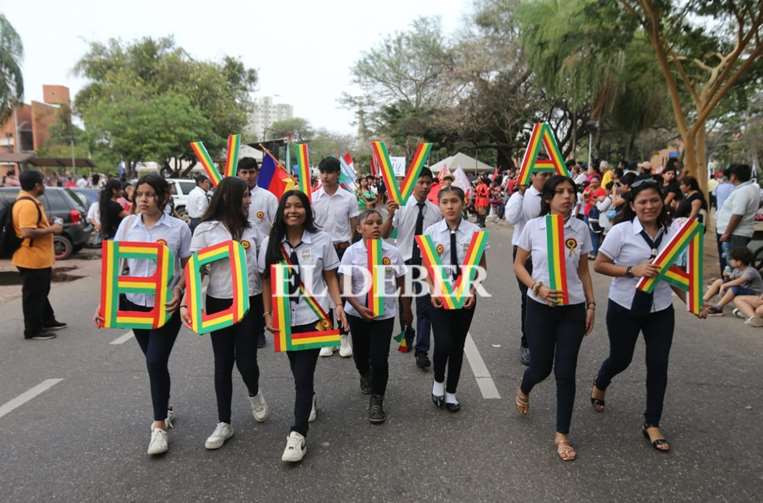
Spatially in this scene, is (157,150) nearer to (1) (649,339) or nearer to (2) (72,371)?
(2) (72,371)

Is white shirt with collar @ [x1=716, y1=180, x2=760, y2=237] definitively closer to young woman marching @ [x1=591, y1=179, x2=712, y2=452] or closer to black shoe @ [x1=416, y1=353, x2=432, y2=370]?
young woman marching @ [x1=591, y1=179, x2=712, y2=452]

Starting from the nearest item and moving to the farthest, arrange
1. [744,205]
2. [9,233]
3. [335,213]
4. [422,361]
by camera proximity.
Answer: [422,361] < [335,213] < [9,233] < [744,205]

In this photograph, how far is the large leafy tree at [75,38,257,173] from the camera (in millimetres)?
27953

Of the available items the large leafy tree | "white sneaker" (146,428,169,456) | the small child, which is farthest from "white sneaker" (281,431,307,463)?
the large leafy tree

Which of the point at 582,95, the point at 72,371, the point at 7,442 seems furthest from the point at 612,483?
the point at 582,95

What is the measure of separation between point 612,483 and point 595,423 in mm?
789

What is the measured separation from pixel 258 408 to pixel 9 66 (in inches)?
1154

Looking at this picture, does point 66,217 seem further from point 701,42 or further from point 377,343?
point 701,42

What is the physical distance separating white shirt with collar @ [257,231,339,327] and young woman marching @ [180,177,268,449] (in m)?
0.18

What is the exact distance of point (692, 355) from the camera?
5363 mm

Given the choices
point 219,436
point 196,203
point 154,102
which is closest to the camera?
point 219,436

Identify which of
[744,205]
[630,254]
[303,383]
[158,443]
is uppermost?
[744,205]

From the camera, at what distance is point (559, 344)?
347 centimetres

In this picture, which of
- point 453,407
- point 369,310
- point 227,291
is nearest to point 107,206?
point 227,291
